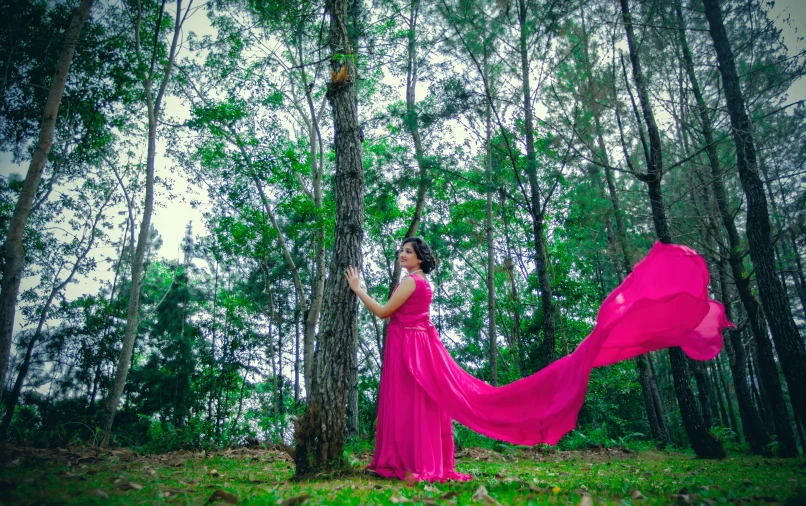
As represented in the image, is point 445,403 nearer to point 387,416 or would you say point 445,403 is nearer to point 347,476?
point 387,416

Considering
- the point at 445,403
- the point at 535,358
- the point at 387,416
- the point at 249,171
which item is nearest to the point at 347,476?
the point at 387,416

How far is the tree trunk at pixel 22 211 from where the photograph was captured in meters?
6.25

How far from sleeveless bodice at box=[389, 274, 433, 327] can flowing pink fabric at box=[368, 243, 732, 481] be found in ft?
0.03

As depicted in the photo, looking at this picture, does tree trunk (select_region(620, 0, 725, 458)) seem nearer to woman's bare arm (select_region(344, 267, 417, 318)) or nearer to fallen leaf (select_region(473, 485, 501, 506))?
woman's bare arm (select_region(344, 267, 417, 318))

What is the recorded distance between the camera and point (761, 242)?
6.68 metres

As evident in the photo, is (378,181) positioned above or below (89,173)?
below

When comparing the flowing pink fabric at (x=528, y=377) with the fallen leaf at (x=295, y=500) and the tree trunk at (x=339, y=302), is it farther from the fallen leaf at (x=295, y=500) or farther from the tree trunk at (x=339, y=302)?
the fallen leaf at (x=295, y=500)

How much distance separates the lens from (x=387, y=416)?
13.1 ft

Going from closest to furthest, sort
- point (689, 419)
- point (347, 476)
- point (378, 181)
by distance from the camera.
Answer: point (347, 476) → point (689, 419) → point (378, 181)

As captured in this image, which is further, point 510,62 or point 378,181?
point 378,181

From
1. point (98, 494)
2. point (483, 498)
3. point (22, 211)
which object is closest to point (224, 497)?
point (98, 494)

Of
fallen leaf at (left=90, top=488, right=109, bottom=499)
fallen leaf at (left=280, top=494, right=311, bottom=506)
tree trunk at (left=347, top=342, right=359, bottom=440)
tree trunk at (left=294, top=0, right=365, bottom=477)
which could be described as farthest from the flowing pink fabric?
tree trunk at (left=347, top=342, right=359, bottom=440)

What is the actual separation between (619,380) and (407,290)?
49.6 feet

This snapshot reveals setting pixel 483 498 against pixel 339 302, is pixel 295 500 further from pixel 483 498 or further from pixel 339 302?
pixel 339 302
